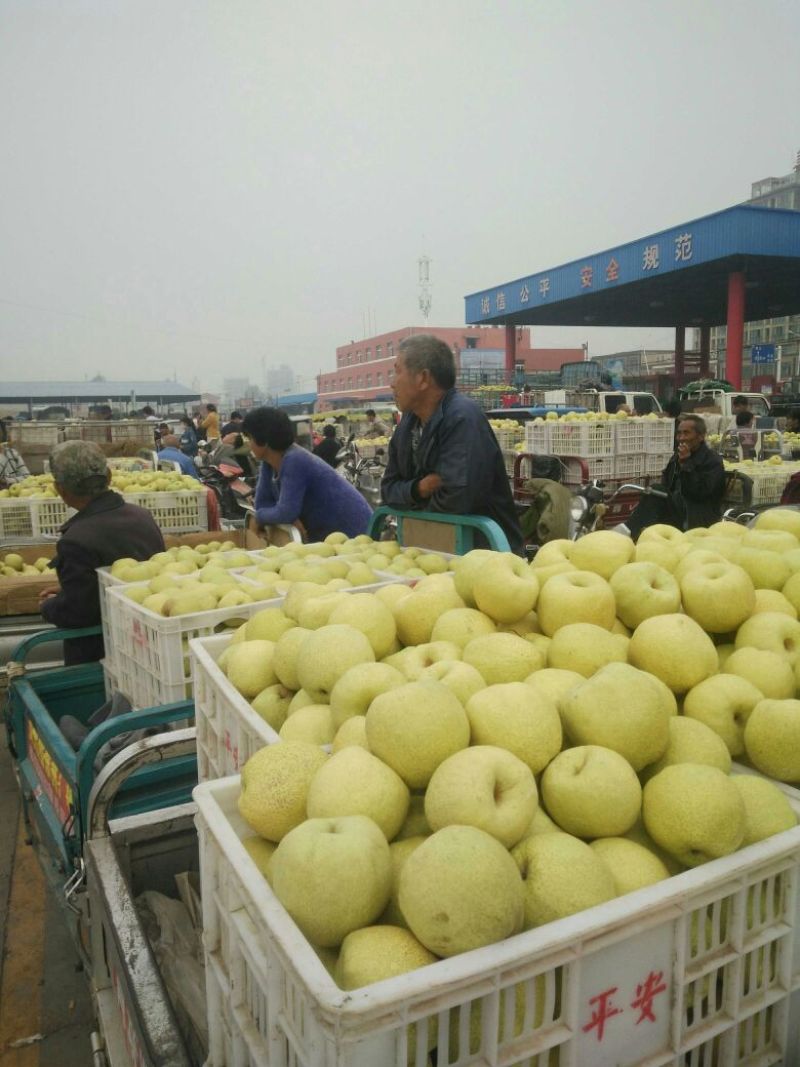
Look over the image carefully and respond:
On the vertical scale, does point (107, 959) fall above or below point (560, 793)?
below

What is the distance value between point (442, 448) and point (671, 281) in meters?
26.3

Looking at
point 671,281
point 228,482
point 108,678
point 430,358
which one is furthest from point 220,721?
point 671,281

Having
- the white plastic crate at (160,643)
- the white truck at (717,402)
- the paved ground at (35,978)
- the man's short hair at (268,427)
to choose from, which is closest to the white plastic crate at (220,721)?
the white plastic crate at (160,643)

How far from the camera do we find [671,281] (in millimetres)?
27094

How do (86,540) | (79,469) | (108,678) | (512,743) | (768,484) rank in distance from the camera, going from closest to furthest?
(512,743), (108,678), (86,540), (79,469), (768,484)

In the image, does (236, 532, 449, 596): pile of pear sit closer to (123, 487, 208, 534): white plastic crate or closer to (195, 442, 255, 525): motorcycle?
(123, 487, 208, 534): white plastic crate

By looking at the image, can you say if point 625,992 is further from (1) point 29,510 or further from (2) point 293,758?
(1) point 29,510

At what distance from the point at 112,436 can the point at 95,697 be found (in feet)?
42.6

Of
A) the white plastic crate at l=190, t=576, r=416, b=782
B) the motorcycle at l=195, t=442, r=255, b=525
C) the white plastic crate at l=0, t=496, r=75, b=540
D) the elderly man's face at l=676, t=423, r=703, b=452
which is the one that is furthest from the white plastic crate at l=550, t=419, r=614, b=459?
the white plastic crate at l=190, t=576, r=416, b=782

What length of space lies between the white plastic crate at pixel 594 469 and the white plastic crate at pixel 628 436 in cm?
20

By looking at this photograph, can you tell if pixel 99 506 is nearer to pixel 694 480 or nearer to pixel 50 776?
pixel 50 776

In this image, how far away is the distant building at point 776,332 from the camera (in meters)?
62.7

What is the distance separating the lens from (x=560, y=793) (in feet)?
4.24

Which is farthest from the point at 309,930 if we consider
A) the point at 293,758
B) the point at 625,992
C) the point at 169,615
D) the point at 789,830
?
the point at 169,615
